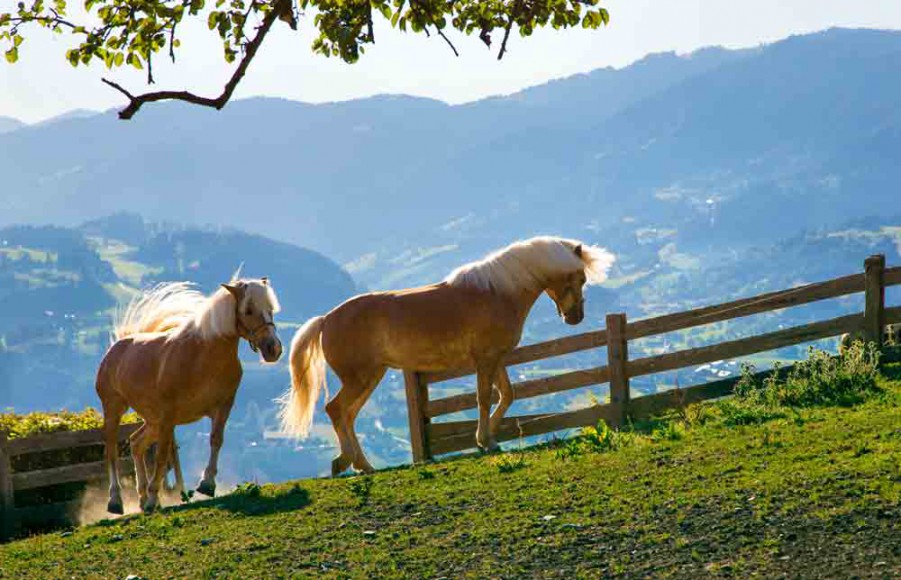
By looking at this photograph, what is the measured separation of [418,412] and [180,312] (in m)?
3.36

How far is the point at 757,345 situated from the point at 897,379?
2008mm

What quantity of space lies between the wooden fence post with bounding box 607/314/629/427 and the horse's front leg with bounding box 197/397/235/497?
4.66m

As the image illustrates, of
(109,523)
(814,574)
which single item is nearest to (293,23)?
(814,574)

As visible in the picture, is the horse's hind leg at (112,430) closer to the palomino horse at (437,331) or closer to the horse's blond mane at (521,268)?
the palomino horse at (437,331)

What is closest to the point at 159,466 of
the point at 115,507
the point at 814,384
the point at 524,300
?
the point at 115,507

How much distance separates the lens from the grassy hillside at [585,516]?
8188 mm

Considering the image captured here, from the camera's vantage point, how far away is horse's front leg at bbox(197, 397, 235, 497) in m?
13.4

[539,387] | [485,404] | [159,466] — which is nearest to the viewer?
[159,466]

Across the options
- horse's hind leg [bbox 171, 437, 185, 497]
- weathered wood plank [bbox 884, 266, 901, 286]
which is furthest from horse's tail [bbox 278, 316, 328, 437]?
weathered wood plank [bbox 884, 266, 901, 286]

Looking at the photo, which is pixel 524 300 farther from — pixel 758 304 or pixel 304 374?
pixel 758 304

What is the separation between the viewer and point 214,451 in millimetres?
13578

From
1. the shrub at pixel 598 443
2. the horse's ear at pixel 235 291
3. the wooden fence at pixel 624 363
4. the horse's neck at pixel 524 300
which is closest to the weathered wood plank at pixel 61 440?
the horse's ear at pixel 235 291

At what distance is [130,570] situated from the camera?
32.2ft

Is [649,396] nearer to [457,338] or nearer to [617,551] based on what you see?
[457,338]
